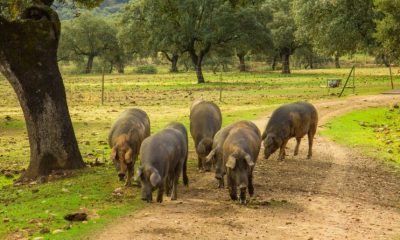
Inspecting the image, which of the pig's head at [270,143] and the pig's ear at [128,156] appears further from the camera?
the pig's head at [270,143]

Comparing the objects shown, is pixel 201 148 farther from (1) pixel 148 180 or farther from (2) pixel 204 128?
(1) pixel 148 180

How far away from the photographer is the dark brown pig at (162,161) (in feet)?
38.8

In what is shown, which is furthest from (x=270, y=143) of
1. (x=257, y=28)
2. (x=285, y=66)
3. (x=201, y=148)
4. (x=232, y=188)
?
(x=285, y=66)

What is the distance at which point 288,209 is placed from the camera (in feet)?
40.4

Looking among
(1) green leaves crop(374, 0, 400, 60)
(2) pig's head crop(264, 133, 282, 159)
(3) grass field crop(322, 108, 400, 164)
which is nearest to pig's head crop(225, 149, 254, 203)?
(2) pig's head crop(264, 133, 282, 159)

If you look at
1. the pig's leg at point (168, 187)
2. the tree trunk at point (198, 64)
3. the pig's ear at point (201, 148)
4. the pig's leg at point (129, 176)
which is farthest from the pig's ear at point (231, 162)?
the tree trunk at point (198, 64)

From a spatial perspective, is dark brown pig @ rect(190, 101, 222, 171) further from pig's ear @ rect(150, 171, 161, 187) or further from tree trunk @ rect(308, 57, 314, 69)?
tree trunk @ rect(308, 57, 314, 69)

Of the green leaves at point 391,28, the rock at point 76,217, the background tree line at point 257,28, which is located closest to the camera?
the rock at point 76,217

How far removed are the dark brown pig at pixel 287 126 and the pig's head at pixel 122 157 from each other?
16.3ft

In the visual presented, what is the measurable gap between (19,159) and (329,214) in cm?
1190

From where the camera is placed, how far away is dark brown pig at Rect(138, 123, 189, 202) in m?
11.8

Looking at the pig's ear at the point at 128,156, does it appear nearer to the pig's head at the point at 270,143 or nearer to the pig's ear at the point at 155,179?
the pig's ear at the point at 155,179

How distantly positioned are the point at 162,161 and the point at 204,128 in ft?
15.1

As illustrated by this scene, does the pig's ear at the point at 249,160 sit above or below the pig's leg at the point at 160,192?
above
